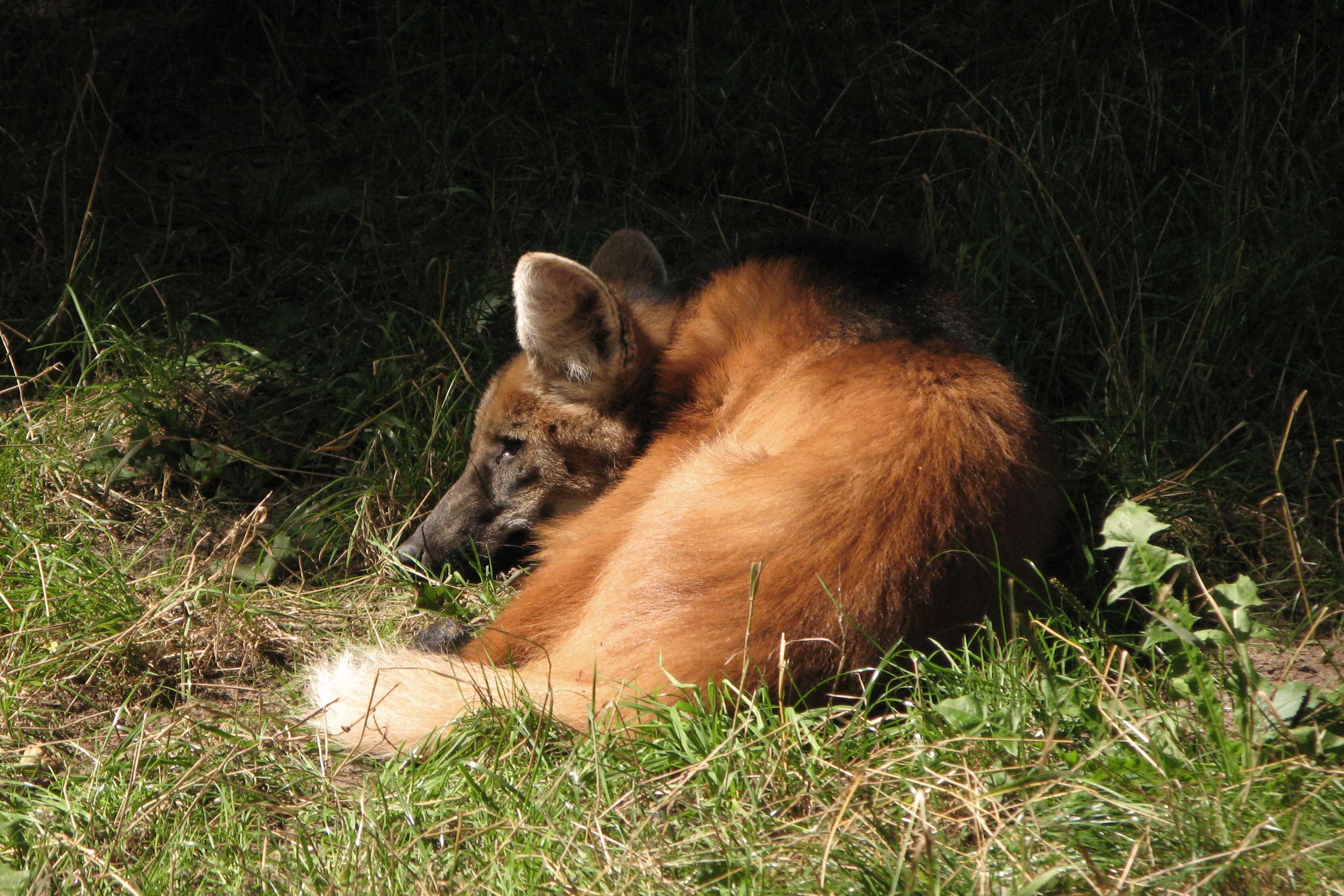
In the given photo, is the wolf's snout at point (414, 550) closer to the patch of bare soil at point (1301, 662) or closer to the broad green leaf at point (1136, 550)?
the broad green leaf at point (1136, 550)

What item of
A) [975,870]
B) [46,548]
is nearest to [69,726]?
[46,548]

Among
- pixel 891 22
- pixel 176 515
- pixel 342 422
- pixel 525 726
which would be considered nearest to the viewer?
pixel 525 726

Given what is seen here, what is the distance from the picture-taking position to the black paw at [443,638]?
3076mm

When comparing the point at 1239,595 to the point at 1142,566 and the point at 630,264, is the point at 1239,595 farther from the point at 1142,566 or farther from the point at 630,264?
the point at 630,264

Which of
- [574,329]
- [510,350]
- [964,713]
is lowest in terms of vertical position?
[964,713]

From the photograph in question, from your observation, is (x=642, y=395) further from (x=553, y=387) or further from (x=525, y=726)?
(x=525, y=726)

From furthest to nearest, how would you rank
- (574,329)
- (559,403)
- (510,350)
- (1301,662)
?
(510,350), (559,403), (574,329), (1301,662)

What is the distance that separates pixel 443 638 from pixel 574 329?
947 mm

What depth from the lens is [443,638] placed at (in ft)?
10.2

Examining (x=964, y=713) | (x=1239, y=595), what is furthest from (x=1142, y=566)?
(x=964, y=713)

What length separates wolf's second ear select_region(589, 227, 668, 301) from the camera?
3627 mm

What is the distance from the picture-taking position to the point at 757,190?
4.91 m

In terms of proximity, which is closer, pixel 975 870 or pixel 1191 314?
pixel 975 870

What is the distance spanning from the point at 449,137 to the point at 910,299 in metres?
2.71
